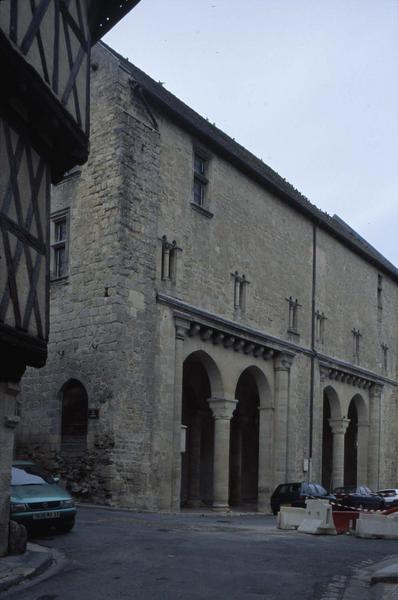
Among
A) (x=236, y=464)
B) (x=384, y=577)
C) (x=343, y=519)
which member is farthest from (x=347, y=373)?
(x=384, y=577)

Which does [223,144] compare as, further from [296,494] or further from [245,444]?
[245,444]

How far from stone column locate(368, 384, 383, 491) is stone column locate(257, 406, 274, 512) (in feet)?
30.8

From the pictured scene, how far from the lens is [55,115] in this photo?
10898mm

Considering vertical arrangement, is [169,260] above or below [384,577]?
above

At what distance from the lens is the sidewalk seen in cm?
908

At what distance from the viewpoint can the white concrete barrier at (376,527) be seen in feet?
55.6

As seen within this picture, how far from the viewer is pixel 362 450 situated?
35.0m

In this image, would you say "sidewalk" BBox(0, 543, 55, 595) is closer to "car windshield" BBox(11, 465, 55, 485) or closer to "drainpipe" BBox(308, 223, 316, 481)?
"car windshield" BBox(11, 465, 55, 485)

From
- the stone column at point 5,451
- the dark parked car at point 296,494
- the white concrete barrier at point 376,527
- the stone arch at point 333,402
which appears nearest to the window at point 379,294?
the stone arch at point 333,402

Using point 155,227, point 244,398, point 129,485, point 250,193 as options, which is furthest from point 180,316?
point 244,398

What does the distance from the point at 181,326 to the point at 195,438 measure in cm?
722

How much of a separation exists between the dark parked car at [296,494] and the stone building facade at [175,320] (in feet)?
5.64

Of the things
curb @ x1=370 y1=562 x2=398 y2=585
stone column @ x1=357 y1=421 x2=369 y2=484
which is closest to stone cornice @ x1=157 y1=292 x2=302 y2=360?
stone column @ x1=357 y1=421 x2=369 y2=484

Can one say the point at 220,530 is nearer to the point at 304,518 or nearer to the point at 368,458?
the point at 304,518
